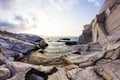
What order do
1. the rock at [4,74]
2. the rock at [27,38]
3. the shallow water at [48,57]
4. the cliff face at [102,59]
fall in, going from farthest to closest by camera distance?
the rock at [27,38] < the shallow water at [48,57] < the rock at [4,74] < the cliff face at [102,59]

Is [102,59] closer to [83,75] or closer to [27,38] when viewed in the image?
[83,75]

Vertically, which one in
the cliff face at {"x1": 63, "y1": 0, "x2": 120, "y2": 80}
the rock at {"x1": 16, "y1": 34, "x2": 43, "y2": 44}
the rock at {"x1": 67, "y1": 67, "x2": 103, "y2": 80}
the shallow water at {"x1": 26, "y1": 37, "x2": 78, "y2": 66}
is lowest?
the shallow water at {"x1": 26, "y1": 37, "x2": 78, "y2": 66}

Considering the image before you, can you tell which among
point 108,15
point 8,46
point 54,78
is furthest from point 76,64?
point 8,46

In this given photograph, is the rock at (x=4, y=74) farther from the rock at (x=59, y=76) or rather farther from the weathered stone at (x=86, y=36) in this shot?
the weathered stone at (x=86, y=36)

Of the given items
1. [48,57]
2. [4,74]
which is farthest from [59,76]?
[48,57]

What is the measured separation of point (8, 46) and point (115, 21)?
1934 centimetres

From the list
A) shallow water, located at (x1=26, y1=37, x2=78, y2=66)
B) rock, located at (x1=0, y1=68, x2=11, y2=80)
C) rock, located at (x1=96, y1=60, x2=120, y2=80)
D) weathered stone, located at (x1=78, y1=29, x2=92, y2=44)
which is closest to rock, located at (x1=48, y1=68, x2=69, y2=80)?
rock, located at (x1=96, y1=60, x2=120, y2=80)

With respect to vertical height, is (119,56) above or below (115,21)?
below

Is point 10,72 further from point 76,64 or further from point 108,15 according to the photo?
point 108,15

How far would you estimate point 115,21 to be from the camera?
26641 mm

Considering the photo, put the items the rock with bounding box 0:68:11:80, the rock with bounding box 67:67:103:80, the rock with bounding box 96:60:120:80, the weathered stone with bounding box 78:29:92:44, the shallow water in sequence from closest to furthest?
the rock with bounding box 96:60:120:80, the rock with bounding box 67:67:103:80, the rock with bounding box 0:68:11:80, the shallow water, the weathered stone with bounding box 78:29:92:44

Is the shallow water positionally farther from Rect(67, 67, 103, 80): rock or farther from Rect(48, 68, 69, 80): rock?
Rect(67, 67, 103, 80): rock

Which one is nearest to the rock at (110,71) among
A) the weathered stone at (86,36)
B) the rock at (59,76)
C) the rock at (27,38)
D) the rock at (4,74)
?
the rock at (59,76)

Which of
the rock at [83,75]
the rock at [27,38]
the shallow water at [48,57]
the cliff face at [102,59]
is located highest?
the rock at [27,38]
